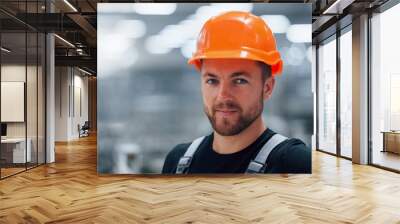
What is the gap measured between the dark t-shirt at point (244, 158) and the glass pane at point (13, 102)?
285cm

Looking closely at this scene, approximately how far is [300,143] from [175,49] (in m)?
2.62

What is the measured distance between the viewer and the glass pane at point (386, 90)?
767 centimetres

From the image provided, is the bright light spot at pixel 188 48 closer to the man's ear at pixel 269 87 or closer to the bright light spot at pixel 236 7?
the bright light spot at pixel 236 7

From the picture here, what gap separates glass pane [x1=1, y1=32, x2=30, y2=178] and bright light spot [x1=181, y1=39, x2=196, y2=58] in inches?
119

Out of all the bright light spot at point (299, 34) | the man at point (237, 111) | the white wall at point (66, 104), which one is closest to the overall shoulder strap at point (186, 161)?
the man at point (237, 111)

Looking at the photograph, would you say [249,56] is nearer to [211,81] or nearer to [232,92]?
[232,92]

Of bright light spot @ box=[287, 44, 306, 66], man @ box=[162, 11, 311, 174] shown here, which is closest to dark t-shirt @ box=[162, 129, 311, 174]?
man @ box=[162, 11, 311, 174]

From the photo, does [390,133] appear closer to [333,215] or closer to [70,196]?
[333,215]

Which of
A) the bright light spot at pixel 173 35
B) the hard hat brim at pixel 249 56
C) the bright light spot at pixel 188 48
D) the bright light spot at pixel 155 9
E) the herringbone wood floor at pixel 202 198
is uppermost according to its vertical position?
the bright light spot at pixel 155 9

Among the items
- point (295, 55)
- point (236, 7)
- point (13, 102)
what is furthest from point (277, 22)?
point (13, 102)

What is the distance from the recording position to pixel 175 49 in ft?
22.2

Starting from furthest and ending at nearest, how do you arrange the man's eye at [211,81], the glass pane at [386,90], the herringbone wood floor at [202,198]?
the glass pane at [386,90] → the man's eye at [211,81] → the herringbone wood floor at [202,198]

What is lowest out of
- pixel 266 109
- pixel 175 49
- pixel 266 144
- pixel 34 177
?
pixel 34 177

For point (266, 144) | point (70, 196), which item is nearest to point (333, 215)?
point (266, 144)
